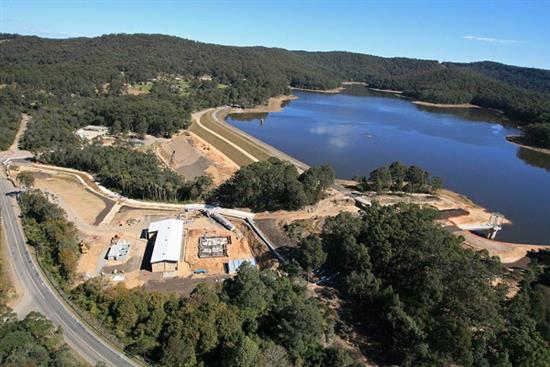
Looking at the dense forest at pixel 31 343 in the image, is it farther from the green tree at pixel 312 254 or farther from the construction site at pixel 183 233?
the green tree at pixel 312 254

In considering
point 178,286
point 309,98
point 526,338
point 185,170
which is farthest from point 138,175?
point 309,98

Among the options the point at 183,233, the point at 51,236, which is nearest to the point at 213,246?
the point at 183,233

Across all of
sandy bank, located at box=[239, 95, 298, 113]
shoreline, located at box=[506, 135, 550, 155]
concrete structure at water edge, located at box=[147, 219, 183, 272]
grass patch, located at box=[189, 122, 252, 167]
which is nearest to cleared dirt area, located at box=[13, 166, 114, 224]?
concrete structure at water edge, located at box=[147, 219, 183, 272]

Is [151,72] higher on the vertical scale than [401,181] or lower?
higher

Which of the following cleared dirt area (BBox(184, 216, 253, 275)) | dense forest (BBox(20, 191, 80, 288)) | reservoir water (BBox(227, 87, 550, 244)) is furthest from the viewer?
reservoir water (BBox(227, 87, 550, 244))

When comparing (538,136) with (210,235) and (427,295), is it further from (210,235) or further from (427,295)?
(210,235)

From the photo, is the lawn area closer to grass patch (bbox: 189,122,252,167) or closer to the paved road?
grass patch (bbox: 189,122,252,167)

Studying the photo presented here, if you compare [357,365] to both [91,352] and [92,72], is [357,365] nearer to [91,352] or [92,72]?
[91,352]
